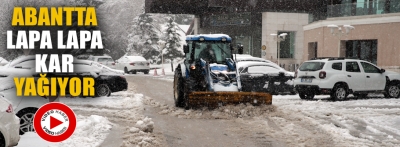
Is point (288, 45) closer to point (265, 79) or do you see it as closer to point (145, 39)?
point (145, 39)

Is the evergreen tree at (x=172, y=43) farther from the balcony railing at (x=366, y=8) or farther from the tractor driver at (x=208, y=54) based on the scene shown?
the tractor driver at (x=208, y=54)

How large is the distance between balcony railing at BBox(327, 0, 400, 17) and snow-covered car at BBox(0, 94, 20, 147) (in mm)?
24955

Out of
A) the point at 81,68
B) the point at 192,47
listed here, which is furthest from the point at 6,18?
the point at 192,47

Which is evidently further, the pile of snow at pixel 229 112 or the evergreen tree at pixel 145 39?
the evergreen tree at pixel 145 39

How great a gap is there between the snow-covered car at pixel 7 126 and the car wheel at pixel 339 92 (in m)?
11.9

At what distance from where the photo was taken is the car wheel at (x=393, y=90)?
18.2 m

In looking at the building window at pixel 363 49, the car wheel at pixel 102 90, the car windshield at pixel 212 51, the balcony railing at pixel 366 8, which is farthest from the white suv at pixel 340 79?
the building window at pixel 363 49

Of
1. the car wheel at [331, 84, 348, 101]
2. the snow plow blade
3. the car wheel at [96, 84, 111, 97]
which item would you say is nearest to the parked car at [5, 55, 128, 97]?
the car wheel at [96, 84, 111, 97]

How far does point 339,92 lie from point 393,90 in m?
2.74

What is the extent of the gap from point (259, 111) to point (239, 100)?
1.90 ft

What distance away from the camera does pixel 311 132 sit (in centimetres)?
1007

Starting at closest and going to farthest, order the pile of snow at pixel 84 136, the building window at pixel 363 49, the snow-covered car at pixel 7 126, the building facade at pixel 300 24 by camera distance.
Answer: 1. the snow-covered car at pixel 7 126
2. the pile of snow at pixel 84 136
3. the building facade at pixel 300 24
4. the building window at pixel 363 49

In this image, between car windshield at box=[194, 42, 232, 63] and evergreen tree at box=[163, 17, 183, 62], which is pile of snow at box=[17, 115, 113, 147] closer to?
car windshield at box=[194, 42, 232, 63]

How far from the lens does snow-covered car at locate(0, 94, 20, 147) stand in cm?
707
